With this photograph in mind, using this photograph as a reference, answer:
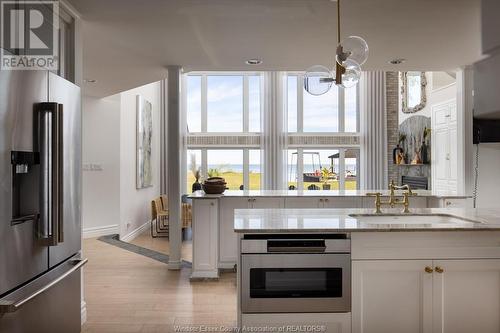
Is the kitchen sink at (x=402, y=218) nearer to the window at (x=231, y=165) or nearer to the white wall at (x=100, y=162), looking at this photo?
the white wall at (x=100, y=162)

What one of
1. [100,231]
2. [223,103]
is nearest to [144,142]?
[100,231]

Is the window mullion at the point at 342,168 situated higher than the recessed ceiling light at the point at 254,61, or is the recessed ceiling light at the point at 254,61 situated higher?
the recessed ceiling light at the point at 254,61

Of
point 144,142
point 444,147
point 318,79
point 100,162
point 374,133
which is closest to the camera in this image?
point 318,79

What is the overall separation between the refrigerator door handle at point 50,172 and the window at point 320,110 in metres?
8.69

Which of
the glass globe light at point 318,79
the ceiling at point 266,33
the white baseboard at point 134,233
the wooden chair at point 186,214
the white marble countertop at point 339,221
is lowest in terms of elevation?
the white baseboard at point 134,233

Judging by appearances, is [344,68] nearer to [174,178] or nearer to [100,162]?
[174,178]

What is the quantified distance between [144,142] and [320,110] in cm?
489

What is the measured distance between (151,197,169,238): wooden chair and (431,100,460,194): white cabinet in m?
5.13

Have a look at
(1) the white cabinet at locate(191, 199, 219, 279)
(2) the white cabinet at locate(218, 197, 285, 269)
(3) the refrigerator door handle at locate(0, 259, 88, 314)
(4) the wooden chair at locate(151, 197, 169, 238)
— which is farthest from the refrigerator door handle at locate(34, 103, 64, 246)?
(4) the wooden chair at locate(151, 197, 169, 238)

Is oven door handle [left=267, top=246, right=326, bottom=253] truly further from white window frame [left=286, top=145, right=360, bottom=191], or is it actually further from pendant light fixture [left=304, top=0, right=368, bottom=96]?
white window frame [left=286, top=145, right=360, bottom=191]

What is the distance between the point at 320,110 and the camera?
34.7 feet

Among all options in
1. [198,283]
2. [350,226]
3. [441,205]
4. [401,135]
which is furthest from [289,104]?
[350,226]

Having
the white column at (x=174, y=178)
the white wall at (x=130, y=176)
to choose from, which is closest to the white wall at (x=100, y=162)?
the white wall at (x=130, y=176)

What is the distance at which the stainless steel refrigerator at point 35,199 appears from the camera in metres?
1.77
